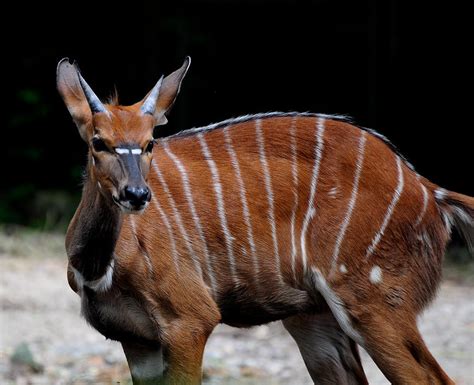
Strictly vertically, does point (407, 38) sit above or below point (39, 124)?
above

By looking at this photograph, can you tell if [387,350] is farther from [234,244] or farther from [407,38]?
[407,38]

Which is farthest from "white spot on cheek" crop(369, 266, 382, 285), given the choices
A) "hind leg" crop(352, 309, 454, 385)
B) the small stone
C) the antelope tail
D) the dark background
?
the dark background

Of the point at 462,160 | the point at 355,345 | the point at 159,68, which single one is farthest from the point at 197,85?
the point at 355,345

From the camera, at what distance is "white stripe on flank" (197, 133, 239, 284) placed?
4.27 metres

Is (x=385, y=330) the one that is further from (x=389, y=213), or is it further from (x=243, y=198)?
(x=243, y=198)

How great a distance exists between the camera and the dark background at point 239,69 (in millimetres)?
9234

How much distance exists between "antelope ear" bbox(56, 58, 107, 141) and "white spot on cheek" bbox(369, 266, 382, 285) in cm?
118

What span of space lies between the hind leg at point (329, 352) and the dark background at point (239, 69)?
4.74m

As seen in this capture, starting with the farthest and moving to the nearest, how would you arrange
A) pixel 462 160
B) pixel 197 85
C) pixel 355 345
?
pixel 197 85 → pixel 462 160 → pixel 355 345

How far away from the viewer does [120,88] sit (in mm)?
9961

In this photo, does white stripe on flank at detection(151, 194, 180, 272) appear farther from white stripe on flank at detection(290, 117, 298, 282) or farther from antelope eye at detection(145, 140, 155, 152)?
white stripe on flank at detection(290, 117, 298, 282)

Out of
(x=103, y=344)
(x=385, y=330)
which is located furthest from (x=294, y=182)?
(x=103, y=344)

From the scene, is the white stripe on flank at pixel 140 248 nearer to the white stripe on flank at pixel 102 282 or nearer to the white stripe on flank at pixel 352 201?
the white stripe on flank at pixel 102 282

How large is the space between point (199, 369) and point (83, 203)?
0.73 meters
